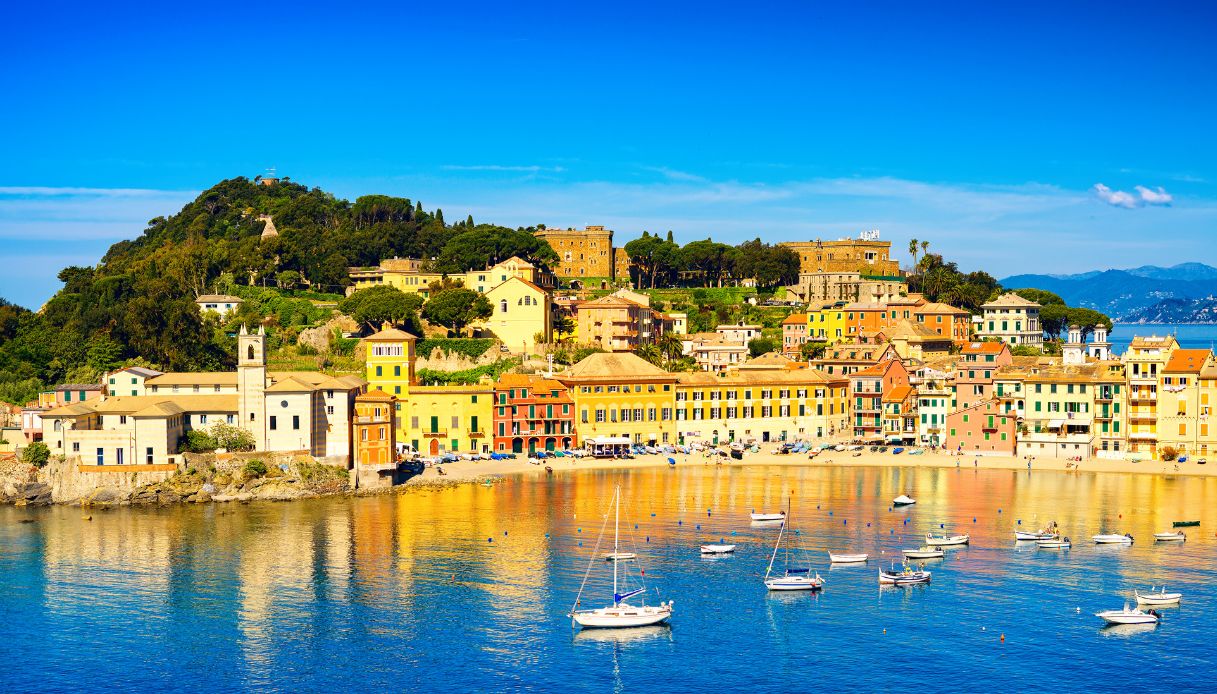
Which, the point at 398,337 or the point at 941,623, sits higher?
the point at 398,337

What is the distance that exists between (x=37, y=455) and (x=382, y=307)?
1424 inches

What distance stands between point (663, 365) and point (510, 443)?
21.2m

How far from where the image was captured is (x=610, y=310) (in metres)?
105

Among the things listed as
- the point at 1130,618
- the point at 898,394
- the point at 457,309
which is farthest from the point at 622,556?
the point at 457,309

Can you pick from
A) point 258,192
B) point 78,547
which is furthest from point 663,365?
point 258,192

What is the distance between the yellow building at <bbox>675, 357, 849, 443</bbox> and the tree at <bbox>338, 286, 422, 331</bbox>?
2453 centimetres

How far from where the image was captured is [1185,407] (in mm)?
81812

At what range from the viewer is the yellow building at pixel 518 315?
105 metres

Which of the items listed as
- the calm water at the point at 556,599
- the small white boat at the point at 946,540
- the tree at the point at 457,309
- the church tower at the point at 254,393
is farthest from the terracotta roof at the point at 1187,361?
the church tower at the point at 254,393

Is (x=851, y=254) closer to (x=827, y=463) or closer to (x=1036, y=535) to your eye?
(x=827, y=463)

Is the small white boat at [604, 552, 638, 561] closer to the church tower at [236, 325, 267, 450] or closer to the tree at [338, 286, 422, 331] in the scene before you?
the church tower at [236, 325, 267, 450]

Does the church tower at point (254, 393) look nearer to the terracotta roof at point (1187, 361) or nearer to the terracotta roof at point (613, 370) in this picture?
the terracotta roof at point (613, 370)

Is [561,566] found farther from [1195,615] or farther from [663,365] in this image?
[663,365]

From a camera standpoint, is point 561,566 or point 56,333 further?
point 56,333
